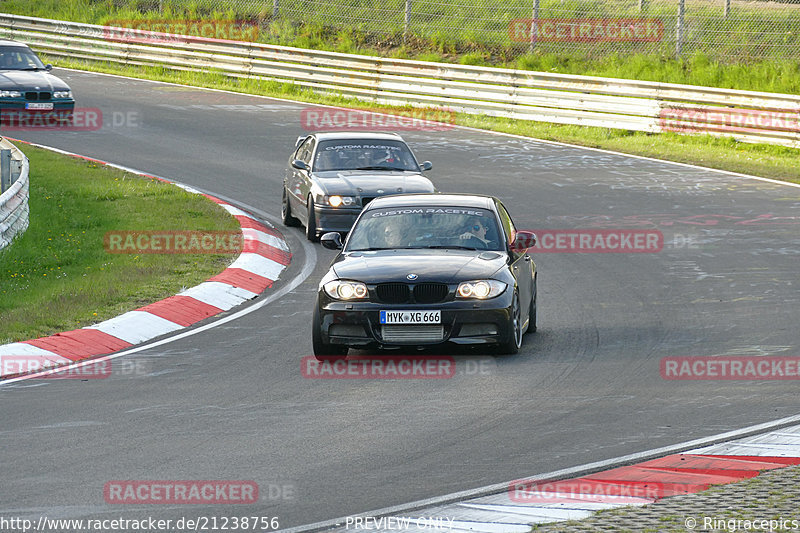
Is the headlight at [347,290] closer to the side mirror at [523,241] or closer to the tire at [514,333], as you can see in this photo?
the tire at [514,333]

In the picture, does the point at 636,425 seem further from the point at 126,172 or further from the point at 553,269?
the point at 126,172

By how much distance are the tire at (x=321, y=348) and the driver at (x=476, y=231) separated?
175cm

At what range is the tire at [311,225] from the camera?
17.0 metres

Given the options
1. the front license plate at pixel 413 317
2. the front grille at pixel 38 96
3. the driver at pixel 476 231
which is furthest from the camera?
the front grille at pixel 38 96

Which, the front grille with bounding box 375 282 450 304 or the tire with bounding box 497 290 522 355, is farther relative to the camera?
the tire with bounding box 497 290 522 355

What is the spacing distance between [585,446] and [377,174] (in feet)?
33.1

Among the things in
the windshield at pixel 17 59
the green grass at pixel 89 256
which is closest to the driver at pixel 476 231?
the green grass at pixel 89 256

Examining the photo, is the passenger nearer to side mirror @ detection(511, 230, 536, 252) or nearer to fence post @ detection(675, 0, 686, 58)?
side mirror @ detection(511, 230, 536, 252)

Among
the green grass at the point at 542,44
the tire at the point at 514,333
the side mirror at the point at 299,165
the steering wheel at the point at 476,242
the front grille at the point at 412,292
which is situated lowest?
the tire at the point at 514,333

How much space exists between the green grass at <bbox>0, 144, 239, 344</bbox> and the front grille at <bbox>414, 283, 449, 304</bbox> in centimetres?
349

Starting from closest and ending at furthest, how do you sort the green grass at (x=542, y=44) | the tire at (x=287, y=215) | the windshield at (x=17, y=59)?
the tire at (x=287, y=215)
the windshield at (x=17, y=59)
the green grass at (x=542, y=44)

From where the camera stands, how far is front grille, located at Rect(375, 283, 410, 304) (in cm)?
1040

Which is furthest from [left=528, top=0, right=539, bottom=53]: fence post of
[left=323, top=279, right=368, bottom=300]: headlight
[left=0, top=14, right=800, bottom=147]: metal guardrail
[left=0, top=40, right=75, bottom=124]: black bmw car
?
[left=323, top=279, right=368, bottom=300]: headlight

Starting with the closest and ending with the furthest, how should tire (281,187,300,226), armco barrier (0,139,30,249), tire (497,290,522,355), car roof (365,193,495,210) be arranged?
tire (497,290,522,355)
car roof (365,193,495,210)
armco barrier (0,139,30,249)
tire (281,187,300,226)
